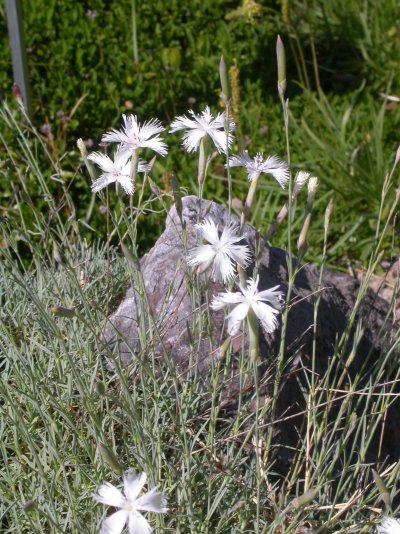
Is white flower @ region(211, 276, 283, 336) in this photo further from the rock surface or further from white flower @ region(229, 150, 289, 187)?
the rock surface

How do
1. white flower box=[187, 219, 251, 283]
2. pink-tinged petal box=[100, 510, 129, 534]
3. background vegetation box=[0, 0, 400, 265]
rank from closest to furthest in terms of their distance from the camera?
1. pink-tinged petal box=[100, 510, 129, 534]
2. white flower box=[187, 219, 251, 283]
3. background vegetation box=[0, 0, 400, 265]

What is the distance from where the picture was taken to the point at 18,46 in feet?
11.3

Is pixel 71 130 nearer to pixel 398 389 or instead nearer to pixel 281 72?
pixel 398 389

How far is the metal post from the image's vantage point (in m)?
3.39

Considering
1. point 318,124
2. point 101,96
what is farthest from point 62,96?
point 318,124

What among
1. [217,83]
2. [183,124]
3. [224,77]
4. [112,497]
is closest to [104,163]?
[183,124]

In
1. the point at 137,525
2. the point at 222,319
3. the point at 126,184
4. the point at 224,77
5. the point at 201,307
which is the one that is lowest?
the point at 222,319

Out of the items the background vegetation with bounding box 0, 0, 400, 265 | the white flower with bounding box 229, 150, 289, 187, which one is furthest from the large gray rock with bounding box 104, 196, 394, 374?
the background vegetation with bounding box 0, 0, 400, 265

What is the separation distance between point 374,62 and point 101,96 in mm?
1488

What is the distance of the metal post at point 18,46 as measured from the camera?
339cm

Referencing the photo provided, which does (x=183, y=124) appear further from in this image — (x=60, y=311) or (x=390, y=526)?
(x=390, y=526)

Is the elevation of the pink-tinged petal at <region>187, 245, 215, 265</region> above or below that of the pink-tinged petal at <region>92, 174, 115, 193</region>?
below

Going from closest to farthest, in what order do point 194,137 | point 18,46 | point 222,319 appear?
point 194,137 < point 222,319 < point 18,46

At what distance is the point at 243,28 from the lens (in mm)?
4730
